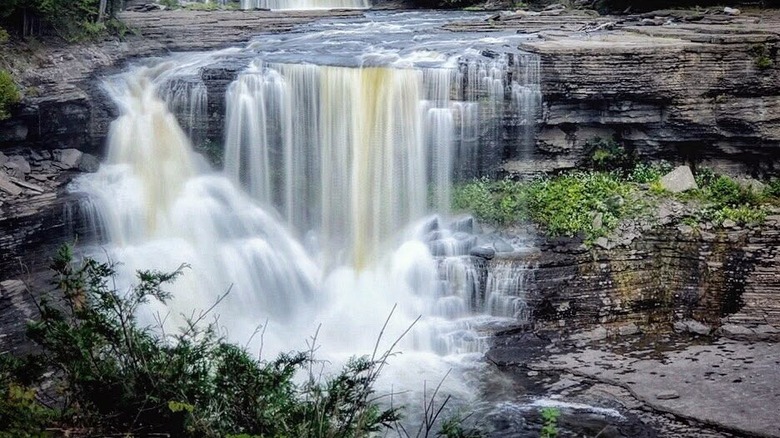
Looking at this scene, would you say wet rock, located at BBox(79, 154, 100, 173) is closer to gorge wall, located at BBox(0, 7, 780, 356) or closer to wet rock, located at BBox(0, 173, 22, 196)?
gorge wall, located at BBox(0, 7, 780, 356)

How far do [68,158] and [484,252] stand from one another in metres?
8.56

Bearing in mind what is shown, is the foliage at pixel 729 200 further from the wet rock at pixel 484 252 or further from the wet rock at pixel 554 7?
the wet rock at pixel 554 7

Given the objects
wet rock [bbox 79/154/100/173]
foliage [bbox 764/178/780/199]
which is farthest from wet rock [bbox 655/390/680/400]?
wet rock [bbox 79/154/100/173]

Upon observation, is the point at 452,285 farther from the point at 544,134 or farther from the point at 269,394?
the point at 269,394

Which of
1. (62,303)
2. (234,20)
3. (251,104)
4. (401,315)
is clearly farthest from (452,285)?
(234,20)

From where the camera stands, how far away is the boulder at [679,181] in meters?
17.0

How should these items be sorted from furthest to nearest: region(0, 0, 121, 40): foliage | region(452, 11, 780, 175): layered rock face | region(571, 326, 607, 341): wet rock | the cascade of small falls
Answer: the cascade of small falls < region(0, 0, 121, 40): foliage < region(452, 11, 780, 175): layered rock face < region(571, 326, 607, 341): wet rock

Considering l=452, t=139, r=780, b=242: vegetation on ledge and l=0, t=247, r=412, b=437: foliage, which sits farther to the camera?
l=452, t=139, r=780, b=242: vegetation on ledge

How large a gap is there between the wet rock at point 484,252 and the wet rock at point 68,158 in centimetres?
813

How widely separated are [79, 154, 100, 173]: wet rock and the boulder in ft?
38.7

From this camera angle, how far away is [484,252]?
1596 centimetres

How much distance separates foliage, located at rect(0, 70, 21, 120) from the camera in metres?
15.4

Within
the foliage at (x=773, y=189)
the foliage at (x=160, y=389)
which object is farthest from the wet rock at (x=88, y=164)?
the foliage at (x=773, y=189)

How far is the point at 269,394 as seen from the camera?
7.52m
